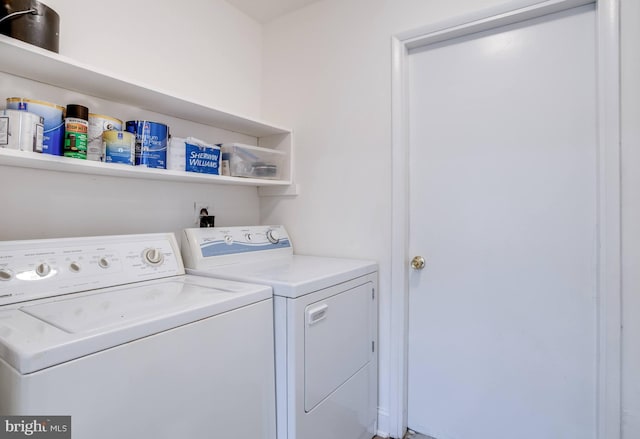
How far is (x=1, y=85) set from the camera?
1203mm

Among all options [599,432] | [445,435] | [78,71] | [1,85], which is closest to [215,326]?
[78,71]

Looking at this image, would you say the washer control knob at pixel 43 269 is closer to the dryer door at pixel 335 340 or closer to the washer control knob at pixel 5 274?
the washer control knob at pixel 5 274

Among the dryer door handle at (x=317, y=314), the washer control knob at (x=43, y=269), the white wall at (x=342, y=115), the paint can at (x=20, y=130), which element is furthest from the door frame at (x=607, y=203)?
the washer control knob at (x=43, y=269)

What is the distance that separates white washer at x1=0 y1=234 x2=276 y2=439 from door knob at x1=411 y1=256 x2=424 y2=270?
0.86 m

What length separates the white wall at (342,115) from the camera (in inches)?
69.5

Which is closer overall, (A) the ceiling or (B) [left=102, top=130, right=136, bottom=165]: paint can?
(B) [left=102, top=130, right=136, bottom=165]: paint can

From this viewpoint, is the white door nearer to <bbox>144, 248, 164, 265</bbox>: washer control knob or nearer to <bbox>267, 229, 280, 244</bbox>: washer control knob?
<bbox>267, 229, 280, 244</bbox>: washer control knob

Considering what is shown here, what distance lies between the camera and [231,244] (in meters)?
1.72

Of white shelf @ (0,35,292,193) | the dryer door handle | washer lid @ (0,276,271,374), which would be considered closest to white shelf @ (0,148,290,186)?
white shelf @ (0,35,292,193)

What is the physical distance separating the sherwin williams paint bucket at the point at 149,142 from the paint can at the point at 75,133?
0.65ft

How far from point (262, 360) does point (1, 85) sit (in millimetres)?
1322

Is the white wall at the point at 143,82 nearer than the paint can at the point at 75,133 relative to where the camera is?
No

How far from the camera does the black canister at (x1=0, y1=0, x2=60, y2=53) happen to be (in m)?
1.05

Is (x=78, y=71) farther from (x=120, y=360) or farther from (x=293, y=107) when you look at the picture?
(x=293, y=107)
